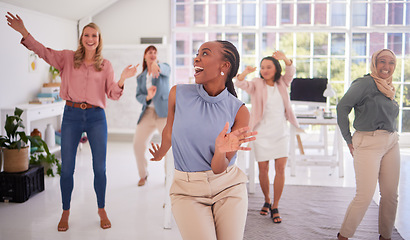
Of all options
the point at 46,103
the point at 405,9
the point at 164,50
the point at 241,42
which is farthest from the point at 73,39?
the point at 405,9

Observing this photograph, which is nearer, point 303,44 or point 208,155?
point 208,155

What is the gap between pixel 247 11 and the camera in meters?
7.74

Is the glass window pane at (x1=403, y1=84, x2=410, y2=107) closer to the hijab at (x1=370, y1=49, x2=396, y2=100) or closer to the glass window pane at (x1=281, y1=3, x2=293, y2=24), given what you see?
the glass window pane at (x1=281, y1=3, x2=293, y2=24)

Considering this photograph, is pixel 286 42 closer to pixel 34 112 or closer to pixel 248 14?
pixel 248 14

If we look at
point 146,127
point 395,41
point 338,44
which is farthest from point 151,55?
point 395,41

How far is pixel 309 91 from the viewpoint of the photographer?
5883 mm

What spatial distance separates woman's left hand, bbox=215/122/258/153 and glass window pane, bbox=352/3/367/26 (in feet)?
22.0

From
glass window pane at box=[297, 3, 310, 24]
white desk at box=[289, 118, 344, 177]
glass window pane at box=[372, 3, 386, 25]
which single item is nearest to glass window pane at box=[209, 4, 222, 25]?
glass window pane at box=[297, 3, 310, 24]

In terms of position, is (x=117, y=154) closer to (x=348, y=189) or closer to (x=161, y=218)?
(x=161, y=218)

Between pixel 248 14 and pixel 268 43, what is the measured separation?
2.17 ft

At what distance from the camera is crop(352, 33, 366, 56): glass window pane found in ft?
24.8

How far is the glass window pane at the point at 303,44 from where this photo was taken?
7.59 metres

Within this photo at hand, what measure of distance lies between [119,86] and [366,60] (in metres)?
5.64

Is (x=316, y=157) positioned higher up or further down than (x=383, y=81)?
further down
